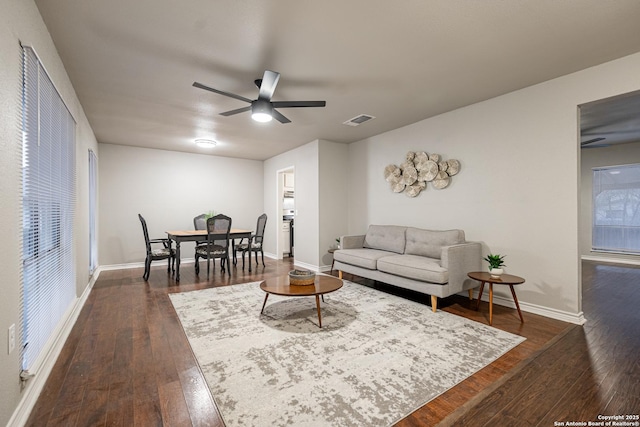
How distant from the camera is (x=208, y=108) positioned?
3.85m

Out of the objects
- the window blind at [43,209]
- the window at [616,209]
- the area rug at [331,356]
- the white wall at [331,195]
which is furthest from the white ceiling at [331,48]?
the window at [616,209]

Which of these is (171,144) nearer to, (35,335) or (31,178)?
(31,178)

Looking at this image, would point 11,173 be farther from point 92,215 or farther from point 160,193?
point 160,193

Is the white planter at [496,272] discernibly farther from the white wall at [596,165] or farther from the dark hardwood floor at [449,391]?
the white wall at [596,165]

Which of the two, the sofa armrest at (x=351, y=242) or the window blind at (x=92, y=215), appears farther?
the sofa armrest at (x=351, y=242)

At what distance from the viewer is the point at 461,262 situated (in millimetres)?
3371

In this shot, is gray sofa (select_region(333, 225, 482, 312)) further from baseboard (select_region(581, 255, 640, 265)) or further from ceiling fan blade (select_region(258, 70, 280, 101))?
baseboard (select_region(581, 255, 640, 265))

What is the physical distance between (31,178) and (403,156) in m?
4.48

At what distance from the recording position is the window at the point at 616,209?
6.16m

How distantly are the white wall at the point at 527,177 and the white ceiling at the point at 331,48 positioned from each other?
21cm

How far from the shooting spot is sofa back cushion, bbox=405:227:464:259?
12.3 feet

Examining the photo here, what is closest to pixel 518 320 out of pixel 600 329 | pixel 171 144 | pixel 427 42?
pixel 600 329

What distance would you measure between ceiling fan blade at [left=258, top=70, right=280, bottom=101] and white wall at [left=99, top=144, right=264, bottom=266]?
4.42 metres

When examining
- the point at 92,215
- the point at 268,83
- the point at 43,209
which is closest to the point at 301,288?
the point at 268,83
